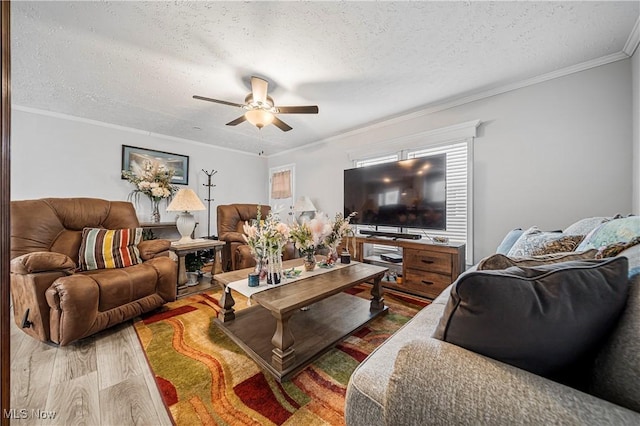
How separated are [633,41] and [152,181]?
18.1ft

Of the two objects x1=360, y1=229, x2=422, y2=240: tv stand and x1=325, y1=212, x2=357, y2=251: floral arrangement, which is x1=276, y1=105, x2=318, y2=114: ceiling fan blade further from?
x1=360, y1=229, x2=422, y2=240: tv stand

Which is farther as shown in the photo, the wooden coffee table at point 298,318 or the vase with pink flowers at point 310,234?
the vase with pink flowers at point 310,234

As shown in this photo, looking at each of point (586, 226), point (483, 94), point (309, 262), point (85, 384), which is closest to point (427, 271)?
point (586, 226)

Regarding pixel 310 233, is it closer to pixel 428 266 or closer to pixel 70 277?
pixel 428 266

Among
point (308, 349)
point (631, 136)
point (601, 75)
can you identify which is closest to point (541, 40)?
point (601, 75)

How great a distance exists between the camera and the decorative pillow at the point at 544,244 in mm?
1343

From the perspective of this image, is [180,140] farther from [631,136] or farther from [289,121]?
[631,136]

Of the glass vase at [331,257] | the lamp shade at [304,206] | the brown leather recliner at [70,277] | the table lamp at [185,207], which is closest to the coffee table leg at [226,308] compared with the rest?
the brown leather recliner at [70,277]

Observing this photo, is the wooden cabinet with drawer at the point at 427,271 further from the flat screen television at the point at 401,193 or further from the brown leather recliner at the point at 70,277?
the brown leather recliner at the point at 70,277

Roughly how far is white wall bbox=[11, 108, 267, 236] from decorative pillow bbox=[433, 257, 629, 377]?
15.3ft

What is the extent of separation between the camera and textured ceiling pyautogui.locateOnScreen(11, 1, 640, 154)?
5.01 feet

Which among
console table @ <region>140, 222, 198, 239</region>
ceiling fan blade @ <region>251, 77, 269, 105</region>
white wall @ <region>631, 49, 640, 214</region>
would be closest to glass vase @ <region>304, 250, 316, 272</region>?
Result: ceiling fan blade @ <region>251, 77, 269, 105</region>

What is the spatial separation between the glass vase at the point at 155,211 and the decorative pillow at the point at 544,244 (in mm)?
4584

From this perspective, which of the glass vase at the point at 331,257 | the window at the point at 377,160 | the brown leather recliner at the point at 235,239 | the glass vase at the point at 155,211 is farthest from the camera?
the glass vase at the point at 155,211
